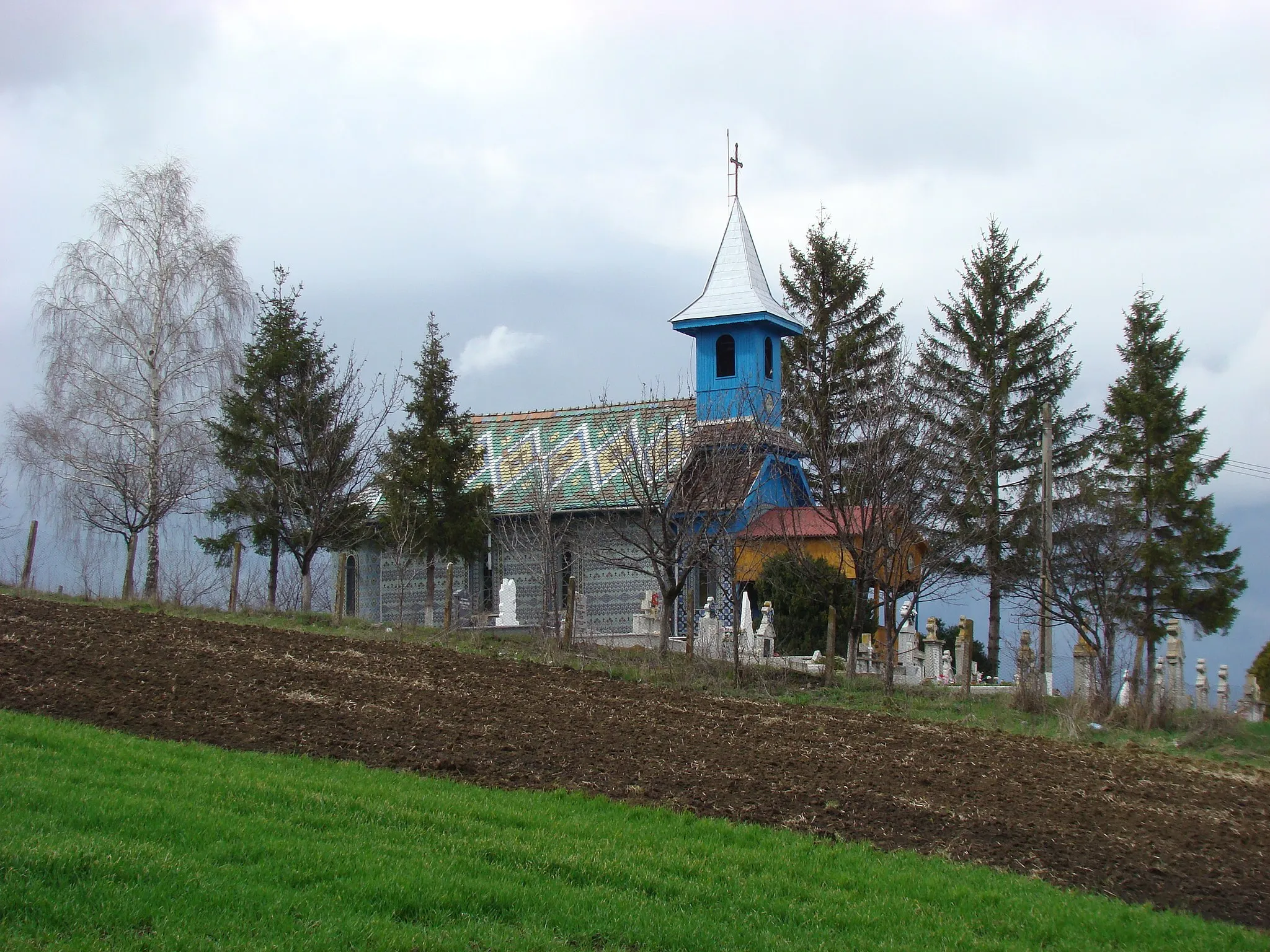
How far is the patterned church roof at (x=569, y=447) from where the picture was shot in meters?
23.8

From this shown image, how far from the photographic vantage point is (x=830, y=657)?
63.1ft

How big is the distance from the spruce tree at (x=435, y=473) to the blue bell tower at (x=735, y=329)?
612 cm

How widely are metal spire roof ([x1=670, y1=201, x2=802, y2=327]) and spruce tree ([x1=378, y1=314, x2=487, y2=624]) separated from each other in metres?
6.92

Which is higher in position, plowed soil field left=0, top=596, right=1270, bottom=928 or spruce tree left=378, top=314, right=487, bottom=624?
spruce tree left=378, top=314, right=487, bottom=624

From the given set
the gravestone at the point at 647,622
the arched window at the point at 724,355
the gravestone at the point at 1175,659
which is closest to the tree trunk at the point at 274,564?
the gravestone at the point at 647,622

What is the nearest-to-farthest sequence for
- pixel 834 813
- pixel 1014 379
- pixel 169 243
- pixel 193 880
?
pixel 193 880, pixel 834 813, pixel 169 243, pixel 1014 379

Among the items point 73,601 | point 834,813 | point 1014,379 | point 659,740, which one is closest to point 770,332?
point 1014,379

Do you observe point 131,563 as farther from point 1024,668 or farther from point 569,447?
point 1024,668

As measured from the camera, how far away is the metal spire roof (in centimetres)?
3144

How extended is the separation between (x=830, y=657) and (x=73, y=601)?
42.2ft

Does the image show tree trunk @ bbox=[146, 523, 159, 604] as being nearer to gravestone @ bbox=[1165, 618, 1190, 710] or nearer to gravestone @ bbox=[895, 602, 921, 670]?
gravestone @ bbox=[895, 602, 921, 670]

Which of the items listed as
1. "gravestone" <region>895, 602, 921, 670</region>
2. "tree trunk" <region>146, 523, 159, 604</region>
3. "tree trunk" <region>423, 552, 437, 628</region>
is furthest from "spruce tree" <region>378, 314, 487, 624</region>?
"gravestone" <region>895, 602, 921, 670</region>

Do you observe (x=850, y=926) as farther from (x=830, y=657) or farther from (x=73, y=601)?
(x=73, y=601)

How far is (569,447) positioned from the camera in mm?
31781
